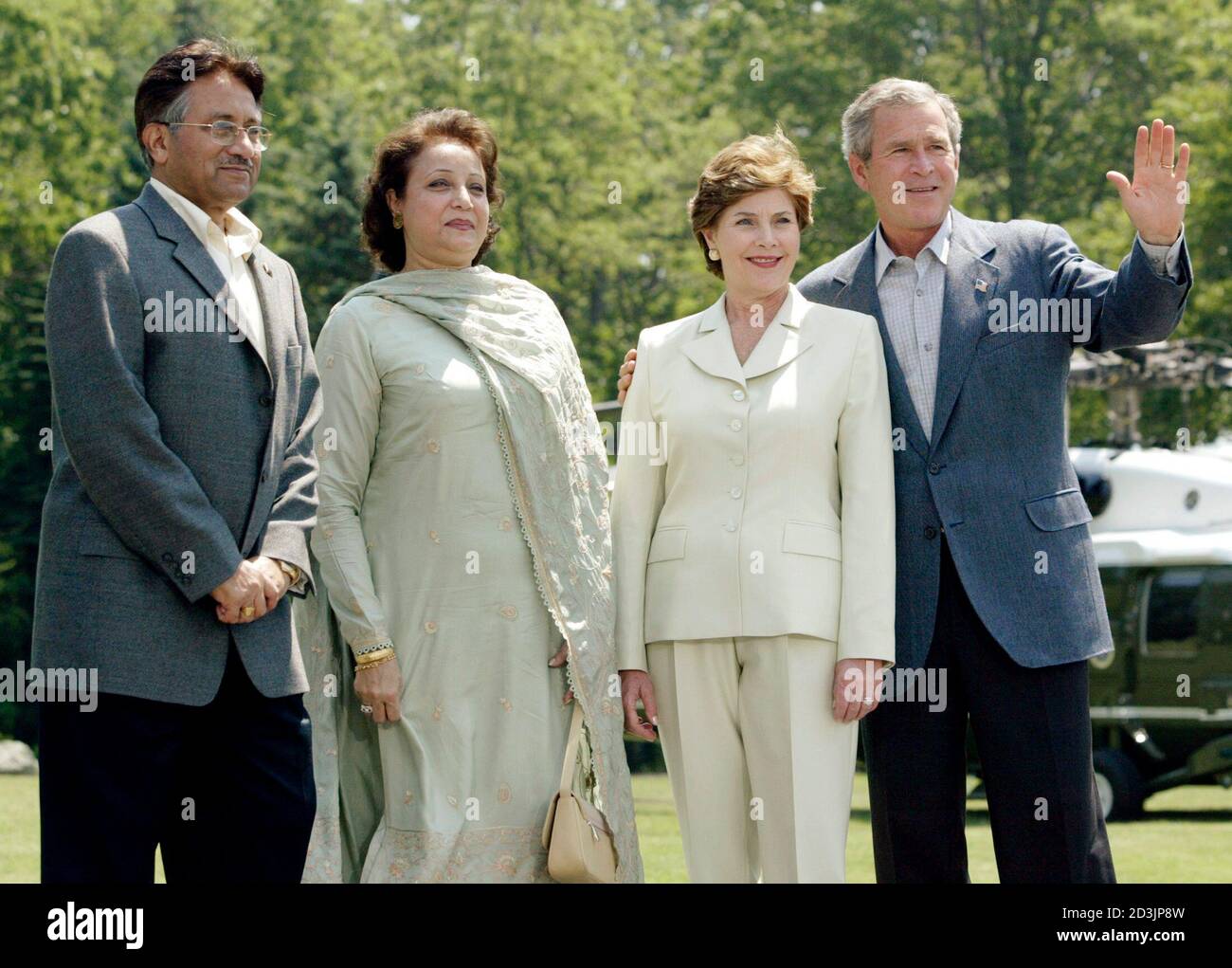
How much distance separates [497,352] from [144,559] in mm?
1194

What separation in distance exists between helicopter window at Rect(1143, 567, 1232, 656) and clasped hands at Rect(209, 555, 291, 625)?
1097 centimetres

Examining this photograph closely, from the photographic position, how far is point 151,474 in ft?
13.0

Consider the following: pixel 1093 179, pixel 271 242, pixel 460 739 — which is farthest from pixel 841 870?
pixel 1093 179

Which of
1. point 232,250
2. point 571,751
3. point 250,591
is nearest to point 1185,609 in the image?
point 571,751

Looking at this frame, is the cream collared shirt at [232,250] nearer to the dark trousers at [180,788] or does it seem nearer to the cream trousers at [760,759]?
the dark trousers at [180,788]

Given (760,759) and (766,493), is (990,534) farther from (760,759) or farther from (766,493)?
(760,759)

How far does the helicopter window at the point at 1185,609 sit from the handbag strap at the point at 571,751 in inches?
396

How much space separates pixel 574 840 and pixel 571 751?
278 millimetres

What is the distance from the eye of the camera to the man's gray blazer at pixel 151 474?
3.97 m

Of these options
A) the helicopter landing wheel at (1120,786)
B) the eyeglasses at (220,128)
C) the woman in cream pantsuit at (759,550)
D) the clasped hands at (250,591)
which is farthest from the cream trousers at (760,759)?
the helicopter landing wheel at (1120,786)

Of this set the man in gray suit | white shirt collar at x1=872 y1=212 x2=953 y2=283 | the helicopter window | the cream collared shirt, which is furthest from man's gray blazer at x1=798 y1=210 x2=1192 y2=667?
the helicopter window

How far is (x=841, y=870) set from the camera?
4.57 m

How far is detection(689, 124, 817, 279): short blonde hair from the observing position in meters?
4.75
